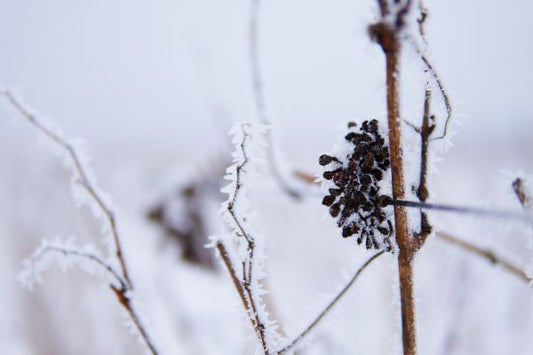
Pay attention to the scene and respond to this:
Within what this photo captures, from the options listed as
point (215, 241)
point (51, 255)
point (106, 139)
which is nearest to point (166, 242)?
point (51, 255)

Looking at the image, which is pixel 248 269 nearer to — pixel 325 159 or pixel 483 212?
pixel 325 159

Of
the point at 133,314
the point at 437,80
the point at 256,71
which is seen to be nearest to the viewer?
the point at 437,80

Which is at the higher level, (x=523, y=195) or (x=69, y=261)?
(x=69, y=261)

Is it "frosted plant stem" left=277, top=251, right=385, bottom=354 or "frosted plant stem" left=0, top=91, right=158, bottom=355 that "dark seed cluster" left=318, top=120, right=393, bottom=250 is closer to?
"frosted plant stem" left=277, top=251, right=385, bottom=354

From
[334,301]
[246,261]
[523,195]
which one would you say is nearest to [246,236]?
[246,261]

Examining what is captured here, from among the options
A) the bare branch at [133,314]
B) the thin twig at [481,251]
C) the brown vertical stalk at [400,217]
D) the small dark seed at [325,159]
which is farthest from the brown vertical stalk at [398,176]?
the thin twig at [481,251]

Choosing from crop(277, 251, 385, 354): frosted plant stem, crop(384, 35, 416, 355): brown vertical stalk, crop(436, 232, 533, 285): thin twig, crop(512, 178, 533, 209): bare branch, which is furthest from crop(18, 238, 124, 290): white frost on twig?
crop(436, 232, 533, 285): thin twig

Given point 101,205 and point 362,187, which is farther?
point 101,205
